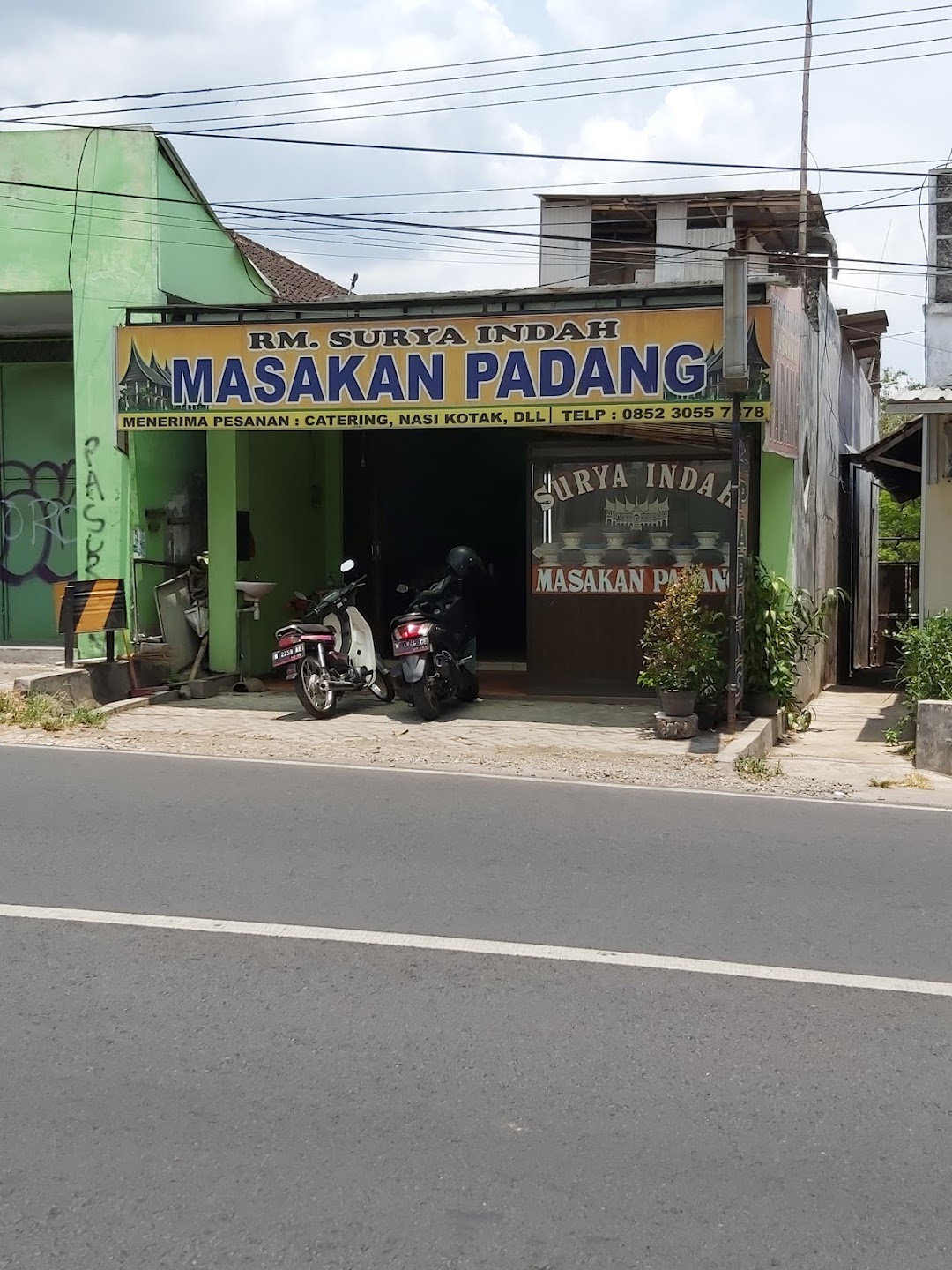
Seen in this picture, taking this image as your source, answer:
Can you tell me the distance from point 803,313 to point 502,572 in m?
6.41

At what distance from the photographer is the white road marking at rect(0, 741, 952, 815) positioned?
8.31m

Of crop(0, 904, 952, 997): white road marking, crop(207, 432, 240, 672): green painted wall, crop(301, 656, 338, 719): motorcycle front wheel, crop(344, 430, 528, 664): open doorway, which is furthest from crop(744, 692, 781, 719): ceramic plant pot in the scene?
crop(0, 904, 952, 997): white road marking

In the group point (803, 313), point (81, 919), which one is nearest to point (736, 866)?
point (81, 919)

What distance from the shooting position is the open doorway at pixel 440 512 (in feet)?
55.5

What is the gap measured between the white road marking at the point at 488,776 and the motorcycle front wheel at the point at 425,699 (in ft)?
6.51

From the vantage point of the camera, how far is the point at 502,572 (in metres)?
18.1

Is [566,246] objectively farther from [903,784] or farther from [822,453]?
[903,784]

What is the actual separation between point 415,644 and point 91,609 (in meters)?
3.23

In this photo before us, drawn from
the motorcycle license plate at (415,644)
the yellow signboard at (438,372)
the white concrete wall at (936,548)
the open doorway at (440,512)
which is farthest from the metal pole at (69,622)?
the white concrete wall at (936,548)

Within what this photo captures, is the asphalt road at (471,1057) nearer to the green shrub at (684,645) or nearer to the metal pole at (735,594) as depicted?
the metal pole at (735,594)

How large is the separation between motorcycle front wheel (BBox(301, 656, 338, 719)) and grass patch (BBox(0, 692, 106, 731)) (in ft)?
5.73

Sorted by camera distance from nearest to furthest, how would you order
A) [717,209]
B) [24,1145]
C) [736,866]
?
[24,1145] → [736,866] → [717,209]

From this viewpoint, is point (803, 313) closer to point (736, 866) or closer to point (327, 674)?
point (327, 674)

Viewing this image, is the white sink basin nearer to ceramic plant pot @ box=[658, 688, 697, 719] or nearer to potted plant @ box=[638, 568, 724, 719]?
potted plant @ box=[638, 568, 724, 719]
